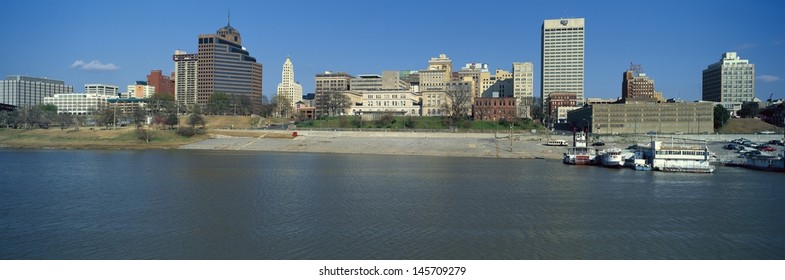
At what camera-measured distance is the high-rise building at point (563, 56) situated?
172125 millimetres

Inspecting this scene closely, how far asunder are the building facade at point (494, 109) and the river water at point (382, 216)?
56828mm

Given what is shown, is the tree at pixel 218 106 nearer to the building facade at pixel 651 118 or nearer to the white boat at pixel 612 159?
the building facade at pixel 651 118

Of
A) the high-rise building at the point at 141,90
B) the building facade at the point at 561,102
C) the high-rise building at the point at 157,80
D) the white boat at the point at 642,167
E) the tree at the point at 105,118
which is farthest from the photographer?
the high-rise building at the point at 157,80

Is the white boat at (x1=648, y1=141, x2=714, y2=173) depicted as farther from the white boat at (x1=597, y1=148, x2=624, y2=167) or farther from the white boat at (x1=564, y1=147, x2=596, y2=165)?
the white boat at (x1=564, y1=147, x2=596, y2=165)

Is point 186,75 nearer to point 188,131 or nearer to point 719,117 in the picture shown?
point 188,131

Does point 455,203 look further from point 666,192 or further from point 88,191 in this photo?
point 88,191

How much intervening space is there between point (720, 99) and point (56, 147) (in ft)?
477

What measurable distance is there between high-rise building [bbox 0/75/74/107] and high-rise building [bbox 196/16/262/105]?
47.1 meters

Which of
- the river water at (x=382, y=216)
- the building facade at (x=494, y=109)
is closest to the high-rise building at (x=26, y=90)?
the building facade at (x=494, y=109)

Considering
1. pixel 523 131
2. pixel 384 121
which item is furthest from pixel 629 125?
pixel 384 121

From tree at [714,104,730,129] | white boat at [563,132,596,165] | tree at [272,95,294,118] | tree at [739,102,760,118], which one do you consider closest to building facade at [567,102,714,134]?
tree at [714,104,730,129]

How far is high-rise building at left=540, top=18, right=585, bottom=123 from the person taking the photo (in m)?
172

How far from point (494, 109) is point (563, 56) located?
3498 inches

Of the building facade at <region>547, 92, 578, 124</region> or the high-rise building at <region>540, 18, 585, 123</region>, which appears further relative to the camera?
the high-rise building at <region>540, 18, 585, 123</region>
